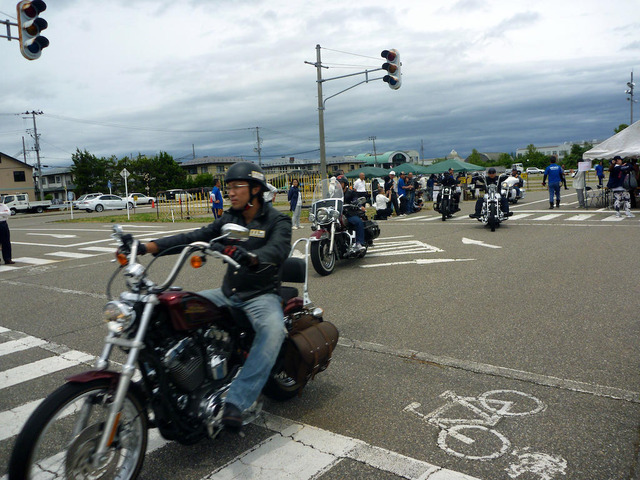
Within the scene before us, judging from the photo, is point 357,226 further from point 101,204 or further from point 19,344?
point 101,204

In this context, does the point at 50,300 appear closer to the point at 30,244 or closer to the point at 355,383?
the point at 355,383

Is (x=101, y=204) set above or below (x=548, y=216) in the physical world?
above

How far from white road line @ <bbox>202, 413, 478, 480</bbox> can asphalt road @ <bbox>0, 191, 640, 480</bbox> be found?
0.04 feet

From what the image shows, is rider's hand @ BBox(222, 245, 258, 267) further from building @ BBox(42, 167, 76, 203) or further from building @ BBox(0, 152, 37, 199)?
building @ BBox(42, 167, 76, 203)

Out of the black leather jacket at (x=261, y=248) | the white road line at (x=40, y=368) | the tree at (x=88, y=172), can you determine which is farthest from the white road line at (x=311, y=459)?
the tree at (x=88, y=172)

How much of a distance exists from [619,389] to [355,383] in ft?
6.65

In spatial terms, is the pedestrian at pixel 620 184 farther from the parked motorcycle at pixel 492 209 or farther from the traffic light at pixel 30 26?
the traffic light at pixel 30 26

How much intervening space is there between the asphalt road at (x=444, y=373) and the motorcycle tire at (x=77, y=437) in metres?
0.40

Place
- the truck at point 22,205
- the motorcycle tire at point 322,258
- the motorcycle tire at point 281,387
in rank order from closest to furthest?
the motorcycle tire at point 281,387
the motorcycle tire at point 322,258
the truck at point 22,205

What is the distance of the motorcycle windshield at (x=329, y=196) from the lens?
9938 mm

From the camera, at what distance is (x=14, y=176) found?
77000 mm

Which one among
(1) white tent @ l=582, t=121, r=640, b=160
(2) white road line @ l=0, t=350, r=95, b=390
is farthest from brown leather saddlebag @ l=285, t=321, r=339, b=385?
(1) white tent @ l=582, t=121, r=640, b=160

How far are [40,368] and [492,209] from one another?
A: 41.1ft

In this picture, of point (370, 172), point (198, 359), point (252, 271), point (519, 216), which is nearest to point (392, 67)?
point (519, 216)
